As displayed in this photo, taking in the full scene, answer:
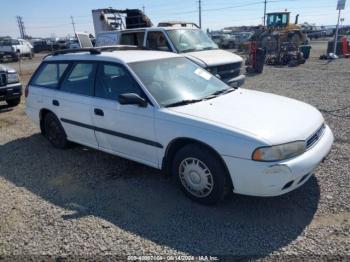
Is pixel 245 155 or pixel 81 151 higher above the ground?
pixel 245 155

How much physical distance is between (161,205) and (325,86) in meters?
8.34

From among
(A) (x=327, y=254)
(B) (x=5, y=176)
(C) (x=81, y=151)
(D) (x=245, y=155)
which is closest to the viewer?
(A) (x=327, y=254)

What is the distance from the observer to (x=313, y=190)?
3773 millimetres

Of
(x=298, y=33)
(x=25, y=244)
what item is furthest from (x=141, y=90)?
(x=298, y=33)

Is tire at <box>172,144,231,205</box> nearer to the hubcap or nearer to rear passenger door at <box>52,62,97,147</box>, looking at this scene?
the hubcap

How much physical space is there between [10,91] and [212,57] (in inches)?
205

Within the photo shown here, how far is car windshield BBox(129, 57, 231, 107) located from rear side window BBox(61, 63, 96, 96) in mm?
772

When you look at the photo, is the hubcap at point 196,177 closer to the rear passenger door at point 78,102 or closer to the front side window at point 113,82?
the front side window at point 113,82

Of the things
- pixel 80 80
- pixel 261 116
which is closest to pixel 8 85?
pixel 80 80

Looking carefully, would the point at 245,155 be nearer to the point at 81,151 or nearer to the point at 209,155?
the point at 209,155

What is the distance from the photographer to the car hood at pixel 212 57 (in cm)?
793

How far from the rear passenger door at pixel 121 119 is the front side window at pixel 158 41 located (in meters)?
4.79

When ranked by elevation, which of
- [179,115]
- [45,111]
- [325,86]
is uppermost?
[179,115]

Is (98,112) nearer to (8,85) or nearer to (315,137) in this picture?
(315,137)
